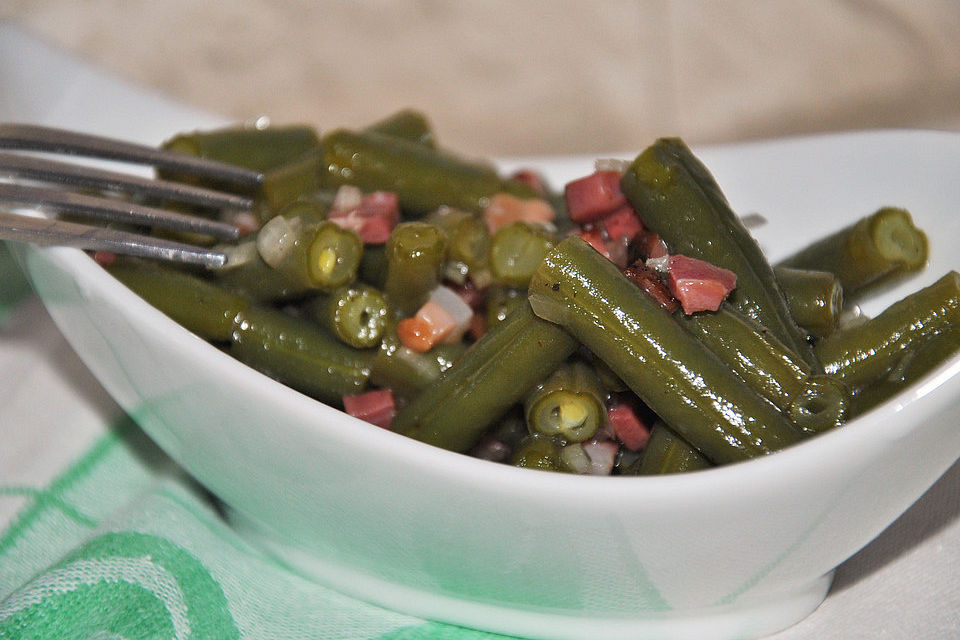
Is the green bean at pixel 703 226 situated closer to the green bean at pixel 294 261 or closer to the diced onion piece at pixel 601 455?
the diced onion piece at pixel 601 455

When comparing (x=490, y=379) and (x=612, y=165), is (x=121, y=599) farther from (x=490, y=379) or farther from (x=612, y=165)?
(x=612, y=165)

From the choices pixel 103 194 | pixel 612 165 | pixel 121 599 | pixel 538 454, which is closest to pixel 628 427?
pixel 538 454

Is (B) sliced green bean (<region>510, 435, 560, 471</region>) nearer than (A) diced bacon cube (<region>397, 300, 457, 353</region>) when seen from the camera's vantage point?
Yes

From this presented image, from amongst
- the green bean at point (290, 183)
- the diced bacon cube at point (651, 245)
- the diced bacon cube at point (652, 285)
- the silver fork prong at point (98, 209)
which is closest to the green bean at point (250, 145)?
the green bean at point (290, 183)

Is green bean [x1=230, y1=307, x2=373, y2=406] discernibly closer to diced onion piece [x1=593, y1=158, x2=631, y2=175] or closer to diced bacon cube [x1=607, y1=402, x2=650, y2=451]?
diced bacon cube [x1=607, y1=402, x2=650, y2=451]

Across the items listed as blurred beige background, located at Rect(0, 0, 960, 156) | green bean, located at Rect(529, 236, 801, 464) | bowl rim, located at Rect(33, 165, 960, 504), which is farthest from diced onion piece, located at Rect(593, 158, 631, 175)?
blurred beige background, located at Rect(0, 0, 960, 156)

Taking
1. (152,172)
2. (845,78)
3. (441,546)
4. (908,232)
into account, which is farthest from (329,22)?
(441,546)
